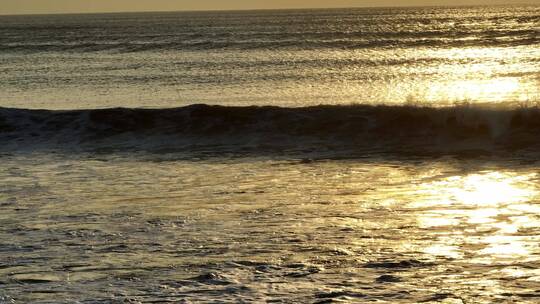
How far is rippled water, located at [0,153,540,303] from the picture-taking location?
7672mm

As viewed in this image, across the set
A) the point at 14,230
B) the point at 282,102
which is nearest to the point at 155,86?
the point at 282,102

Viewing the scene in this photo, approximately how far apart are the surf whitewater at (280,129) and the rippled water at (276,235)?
10.5 feet

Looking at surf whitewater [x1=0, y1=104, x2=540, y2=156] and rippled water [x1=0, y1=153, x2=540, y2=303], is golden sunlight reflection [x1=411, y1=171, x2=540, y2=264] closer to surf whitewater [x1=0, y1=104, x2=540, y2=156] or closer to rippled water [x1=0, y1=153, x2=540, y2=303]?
rippled water [x1=0, y1=153, x2=540, y2=303]

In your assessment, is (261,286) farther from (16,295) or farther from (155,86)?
(155,86)

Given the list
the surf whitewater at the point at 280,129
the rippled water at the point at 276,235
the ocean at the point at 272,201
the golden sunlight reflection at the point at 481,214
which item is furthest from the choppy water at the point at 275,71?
the rippled water at the point at 276,235

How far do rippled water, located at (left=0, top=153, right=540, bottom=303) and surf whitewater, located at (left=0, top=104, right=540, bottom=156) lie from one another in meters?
3.20

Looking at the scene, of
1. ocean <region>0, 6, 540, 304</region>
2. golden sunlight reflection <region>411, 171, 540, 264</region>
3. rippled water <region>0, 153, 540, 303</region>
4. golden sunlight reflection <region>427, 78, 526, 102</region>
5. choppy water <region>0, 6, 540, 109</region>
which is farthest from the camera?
choppy water <region>0, 6, 540, 109</region>

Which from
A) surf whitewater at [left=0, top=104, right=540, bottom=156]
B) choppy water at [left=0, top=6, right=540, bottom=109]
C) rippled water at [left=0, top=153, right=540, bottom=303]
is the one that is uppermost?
choppy water at [left=0, top=6, right=540, bottom=109]

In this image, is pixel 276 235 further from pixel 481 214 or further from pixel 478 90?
pixel 478 90

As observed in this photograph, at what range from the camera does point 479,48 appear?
65625 mm

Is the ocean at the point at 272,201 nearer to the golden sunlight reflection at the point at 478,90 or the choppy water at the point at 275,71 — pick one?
the golden sunlight reflection at the point at 478,90

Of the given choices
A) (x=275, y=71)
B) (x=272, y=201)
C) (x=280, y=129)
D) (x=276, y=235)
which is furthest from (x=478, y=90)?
(x=276, y=235)

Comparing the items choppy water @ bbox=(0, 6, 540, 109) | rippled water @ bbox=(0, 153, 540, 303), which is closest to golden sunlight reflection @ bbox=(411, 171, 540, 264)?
rippled water @ bbox=(0, 153, 540, 303)

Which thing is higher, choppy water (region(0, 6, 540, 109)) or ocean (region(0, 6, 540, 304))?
choppy water (region(0, 6, 540, 109))
